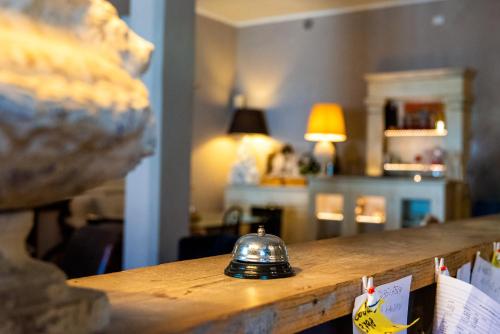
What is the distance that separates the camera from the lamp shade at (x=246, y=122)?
8.12 m

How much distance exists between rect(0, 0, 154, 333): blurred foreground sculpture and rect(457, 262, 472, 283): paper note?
1.00 meters

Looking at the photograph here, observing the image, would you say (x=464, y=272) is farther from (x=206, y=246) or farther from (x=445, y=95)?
(x=445, y=95)

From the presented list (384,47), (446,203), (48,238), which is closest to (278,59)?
(384,47)

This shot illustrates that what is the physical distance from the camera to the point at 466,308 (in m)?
1.25

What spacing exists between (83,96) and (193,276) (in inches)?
19.9

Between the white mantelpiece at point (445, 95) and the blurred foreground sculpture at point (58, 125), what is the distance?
644cm

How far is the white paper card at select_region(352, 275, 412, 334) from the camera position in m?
1.08

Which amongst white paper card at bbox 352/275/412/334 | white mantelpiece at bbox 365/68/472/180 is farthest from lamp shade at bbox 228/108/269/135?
white paper card at bbox 352/275/412/334

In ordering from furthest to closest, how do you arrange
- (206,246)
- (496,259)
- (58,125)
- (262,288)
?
1. (206,246)
2. (496,259)
3. (262,288)
4. (58,125)

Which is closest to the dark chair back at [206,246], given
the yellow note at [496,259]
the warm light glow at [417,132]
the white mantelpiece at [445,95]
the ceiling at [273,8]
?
the yellow note at [496,259]

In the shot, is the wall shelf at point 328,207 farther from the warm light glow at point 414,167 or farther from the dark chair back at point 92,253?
the dark chair back at point 92,253

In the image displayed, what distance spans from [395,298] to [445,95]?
5.98 metres

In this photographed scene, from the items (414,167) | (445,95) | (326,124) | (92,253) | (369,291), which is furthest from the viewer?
(414,167)

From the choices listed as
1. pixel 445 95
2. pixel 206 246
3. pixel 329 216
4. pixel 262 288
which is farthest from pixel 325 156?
pixel 262 288
